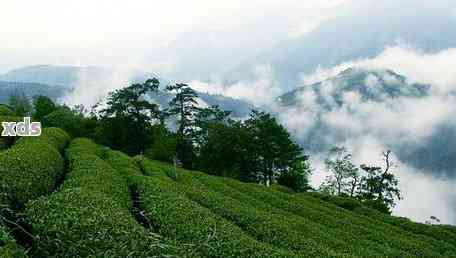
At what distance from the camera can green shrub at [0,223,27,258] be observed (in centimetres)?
1367

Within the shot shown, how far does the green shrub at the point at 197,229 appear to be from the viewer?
64.5ft

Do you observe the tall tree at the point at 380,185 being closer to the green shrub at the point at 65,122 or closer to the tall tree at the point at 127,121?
the tall tree at the point at 127,121

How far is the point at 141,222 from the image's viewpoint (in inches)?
1053

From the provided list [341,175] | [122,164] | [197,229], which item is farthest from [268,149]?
[197,229]

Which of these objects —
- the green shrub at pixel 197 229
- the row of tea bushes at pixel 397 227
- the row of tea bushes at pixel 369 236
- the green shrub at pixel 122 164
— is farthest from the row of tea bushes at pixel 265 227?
the row of tea bushes at pixel 397 227

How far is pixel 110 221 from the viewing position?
19016 millimetres

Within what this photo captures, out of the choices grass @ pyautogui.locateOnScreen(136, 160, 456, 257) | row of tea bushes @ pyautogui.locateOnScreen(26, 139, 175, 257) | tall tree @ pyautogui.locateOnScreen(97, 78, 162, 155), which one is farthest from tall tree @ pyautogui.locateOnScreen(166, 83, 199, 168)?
row of tea bushes @ pyautogui.locateOnScreen(26, 139, 175, 257)

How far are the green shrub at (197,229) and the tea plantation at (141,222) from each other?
52mm

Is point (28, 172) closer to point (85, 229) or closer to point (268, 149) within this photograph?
point (85, 229)

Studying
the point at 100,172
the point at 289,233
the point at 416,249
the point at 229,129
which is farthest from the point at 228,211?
the point at 229,129

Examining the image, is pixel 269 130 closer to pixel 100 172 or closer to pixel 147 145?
pixel 147 145

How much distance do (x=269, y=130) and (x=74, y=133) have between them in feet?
108

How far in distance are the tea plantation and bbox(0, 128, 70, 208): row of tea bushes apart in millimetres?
70

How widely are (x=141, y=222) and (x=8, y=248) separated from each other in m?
12.7
